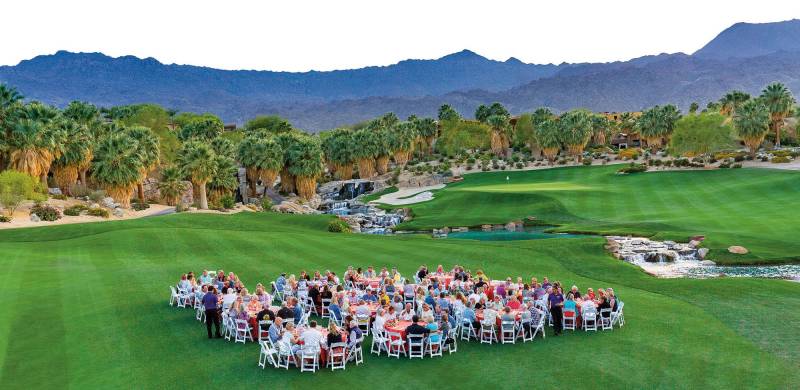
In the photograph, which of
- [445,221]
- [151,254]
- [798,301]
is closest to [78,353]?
[151,254]

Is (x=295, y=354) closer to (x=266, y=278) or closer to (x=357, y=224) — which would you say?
(x=266, y=278)

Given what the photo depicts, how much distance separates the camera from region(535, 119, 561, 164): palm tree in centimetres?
11581

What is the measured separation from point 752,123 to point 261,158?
217 ft

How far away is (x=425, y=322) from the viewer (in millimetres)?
20391

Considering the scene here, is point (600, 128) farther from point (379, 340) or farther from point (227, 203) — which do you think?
point (379, 340)

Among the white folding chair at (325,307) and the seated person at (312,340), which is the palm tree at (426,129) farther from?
the seated person at (312,340)

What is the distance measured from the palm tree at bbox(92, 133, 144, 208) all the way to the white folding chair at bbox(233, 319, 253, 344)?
181 feet

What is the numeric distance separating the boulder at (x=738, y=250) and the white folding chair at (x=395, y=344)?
27.2 meters

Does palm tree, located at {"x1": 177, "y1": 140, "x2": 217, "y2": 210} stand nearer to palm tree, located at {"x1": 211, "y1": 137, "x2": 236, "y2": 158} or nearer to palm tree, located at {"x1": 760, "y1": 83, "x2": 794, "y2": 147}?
palm tree, located at {"x1": 211, "y1": 137, "x2": 236, "y2": 158}

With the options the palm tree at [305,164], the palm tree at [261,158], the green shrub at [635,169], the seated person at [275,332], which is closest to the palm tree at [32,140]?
the palm tree at [261,158]

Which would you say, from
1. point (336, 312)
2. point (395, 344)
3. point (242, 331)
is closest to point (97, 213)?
point (242, 331)

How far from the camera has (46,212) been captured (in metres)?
57.4

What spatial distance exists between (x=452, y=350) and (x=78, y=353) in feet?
37.3

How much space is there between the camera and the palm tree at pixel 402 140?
123188mm
